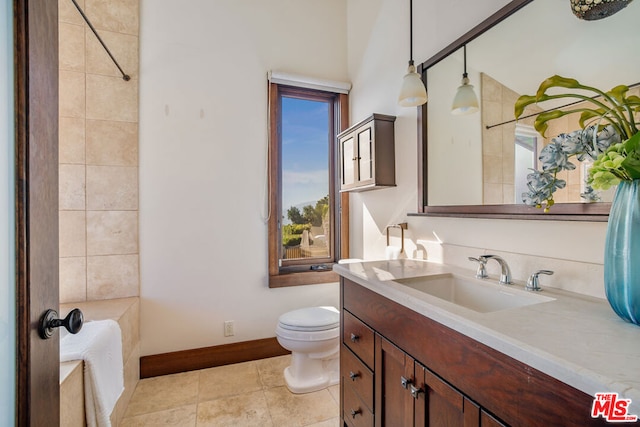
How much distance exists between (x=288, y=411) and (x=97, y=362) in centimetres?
104

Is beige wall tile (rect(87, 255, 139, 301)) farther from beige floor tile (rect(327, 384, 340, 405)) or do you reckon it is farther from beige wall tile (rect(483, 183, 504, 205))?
beige wall tile (rect(483, 183, 504, 205))

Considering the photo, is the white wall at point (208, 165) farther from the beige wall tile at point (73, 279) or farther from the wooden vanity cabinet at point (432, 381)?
the wooden vanity cabinet at point (432, 381)

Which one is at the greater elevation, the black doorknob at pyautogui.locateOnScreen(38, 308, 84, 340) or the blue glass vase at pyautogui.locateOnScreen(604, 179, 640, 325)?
the blue glass vase at pyautogui.locateOnScreen(604, 179, 640, 325)

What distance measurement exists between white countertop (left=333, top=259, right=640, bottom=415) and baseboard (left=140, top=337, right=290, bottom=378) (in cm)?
168

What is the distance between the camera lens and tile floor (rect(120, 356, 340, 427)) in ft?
5.60

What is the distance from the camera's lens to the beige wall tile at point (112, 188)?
2059 millimetres

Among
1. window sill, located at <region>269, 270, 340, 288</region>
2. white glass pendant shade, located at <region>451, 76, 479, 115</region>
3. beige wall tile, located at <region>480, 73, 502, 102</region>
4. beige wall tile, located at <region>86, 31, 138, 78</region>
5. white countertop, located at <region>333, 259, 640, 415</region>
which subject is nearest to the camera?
white countertop, located at <region>333, 259, 640, 415</region>

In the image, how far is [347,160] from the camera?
7.51 ft

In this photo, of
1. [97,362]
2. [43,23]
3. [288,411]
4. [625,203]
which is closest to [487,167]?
[625,203]

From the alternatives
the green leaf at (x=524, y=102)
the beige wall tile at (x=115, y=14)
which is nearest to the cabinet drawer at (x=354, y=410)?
the green leaf at (x=524, y=102)

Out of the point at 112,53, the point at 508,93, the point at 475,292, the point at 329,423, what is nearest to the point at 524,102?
the point at 508,93

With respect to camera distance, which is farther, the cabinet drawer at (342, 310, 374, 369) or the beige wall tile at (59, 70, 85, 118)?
the beige wall tile at (59, 70, 85, 118)

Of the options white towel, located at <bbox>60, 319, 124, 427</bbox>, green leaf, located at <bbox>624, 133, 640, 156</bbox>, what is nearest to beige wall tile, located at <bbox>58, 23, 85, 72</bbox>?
white towel, located at <bbox>60, 319, 124, 427</bbox>

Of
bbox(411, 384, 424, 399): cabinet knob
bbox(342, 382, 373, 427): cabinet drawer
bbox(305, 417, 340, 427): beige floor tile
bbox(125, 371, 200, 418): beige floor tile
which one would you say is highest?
bbox(411, 384, 424, 399): cabinet knob
